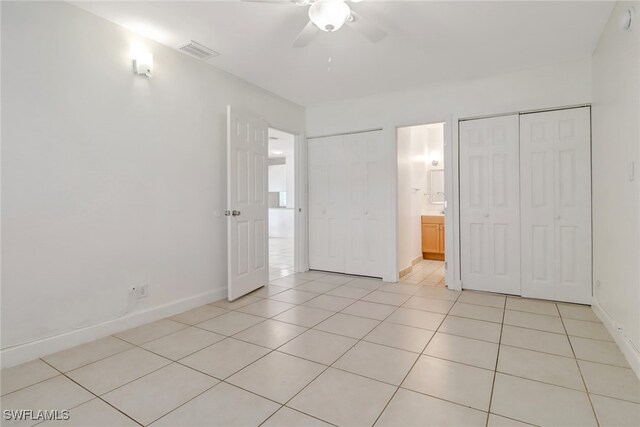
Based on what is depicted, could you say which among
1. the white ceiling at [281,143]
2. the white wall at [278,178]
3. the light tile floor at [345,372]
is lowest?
the light tile floor at [345,372]

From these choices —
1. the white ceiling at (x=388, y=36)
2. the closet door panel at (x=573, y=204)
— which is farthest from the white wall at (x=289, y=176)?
the closet door panel at (x=573, y=204)

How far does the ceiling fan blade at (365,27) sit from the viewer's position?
226cm

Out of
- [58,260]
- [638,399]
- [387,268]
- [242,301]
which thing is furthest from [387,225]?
[58,260]

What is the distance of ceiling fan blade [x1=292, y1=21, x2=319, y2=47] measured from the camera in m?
2.32

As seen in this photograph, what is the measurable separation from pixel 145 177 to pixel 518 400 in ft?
10.6

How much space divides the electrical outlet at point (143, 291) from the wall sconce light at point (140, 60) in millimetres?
1918

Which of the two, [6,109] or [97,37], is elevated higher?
[97,37]

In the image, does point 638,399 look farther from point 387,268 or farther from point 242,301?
point 242,301

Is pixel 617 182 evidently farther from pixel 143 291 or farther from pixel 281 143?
pixel 281 143

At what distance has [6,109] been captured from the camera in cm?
210

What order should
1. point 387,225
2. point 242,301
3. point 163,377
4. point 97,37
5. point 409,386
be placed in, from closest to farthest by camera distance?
1. point 409,386
2. point 163,377
3. point 97,37
4. point 242,301
5. point 387,225

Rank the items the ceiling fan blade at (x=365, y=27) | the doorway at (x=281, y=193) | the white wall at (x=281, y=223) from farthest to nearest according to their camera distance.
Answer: the white wall at (x=281, y=223) → the doorway at (x=281, y=193) → the ceiling fan blade at (x=365, y=27)

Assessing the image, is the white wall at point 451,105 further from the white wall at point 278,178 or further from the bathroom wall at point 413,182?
the white wall at point 278,178

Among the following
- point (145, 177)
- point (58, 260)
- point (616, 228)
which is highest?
point (145, 177)
